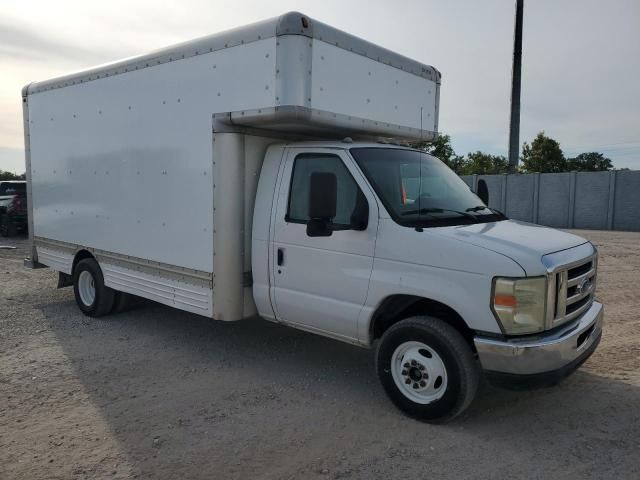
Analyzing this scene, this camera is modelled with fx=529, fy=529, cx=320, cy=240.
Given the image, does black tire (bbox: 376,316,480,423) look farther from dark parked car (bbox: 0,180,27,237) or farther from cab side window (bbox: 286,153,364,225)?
dark parked car (bbox: 0,180,27,237)

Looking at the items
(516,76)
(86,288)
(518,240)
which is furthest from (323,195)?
(516,76)

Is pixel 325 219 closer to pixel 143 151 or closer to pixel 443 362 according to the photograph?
pixel 443 362

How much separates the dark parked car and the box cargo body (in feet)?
42.2

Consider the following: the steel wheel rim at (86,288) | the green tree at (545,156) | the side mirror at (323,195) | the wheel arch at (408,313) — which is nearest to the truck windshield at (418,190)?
the side mirror at (323,195)

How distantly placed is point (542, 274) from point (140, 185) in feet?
14.6

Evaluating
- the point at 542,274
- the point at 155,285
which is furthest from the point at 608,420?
the point at 155,285

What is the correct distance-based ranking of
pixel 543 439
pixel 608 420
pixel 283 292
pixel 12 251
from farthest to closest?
1. pixel 12 251
2. pixel 283 292
3. pixel 608 420
4. pixel 543 439

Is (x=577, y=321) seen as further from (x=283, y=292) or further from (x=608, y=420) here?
(x=283, y=292)

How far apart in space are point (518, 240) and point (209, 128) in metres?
3.07

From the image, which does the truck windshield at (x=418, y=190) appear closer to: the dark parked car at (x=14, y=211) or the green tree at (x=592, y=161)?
the dark parked car at (x=14, y=211)

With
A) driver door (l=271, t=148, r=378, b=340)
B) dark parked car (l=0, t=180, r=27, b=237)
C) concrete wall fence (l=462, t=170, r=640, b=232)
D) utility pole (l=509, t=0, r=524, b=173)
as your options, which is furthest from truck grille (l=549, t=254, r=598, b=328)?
utility pole (l=509, t=0, r=524, b=173)

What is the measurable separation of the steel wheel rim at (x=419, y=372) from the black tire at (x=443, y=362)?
3cm

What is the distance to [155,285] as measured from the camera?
6.05 metres

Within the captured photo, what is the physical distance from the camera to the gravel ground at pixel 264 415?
11.8 ft
